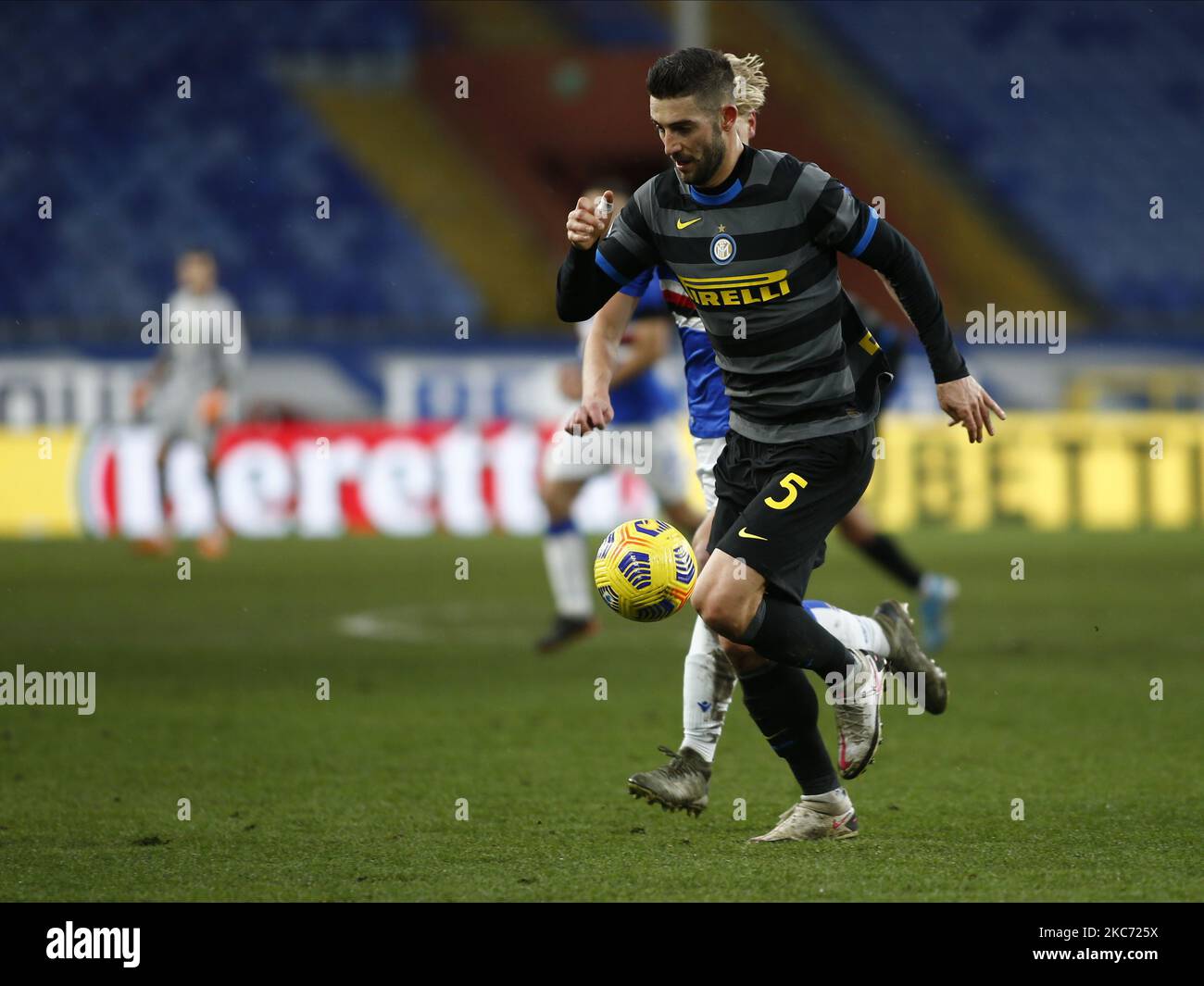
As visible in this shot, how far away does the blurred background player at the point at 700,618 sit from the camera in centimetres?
533

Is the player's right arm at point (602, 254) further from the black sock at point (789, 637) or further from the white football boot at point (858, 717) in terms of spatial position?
the white football boot at point (858, 717)

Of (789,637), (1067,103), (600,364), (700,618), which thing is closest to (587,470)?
(600,364)

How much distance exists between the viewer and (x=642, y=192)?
207 inches

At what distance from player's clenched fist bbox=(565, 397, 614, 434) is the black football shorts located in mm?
378

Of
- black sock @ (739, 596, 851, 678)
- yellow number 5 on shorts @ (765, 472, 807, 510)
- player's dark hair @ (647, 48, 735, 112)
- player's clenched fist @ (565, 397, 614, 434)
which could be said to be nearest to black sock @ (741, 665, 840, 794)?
black sock @ (739, 596, 851, 678)

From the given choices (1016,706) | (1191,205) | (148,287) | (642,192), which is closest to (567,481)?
(1016,706)

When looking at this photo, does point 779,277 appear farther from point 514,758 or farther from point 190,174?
point 190,174

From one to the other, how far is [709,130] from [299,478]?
1256 cm

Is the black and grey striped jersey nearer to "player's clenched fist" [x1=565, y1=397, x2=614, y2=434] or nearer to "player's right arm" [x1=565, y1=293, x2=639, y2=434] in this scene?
"player's right arm" [x1=565, y1=293, x2=639, y2=434]

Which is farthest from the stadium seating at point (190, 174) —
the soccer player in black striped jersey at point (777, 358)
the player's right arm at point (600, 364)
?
the soccer player in black striped jersey at point (777, 358)

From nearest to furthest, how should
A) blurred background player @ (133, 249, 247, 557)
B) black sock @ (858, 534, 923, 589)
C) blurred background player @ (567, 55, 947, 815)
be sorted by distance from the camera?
blurred background player @ (567, 55, 947, 815)
black sock @ (858, 534, 923, 589)
blurred background player @ (133, 249, 247, 557)

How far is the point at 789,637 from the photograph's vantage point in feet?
16.6

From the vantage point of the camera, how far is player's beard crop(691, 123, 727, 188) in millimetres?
4930

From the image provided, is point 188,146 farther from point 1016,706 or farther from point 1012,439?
point 1016,706
